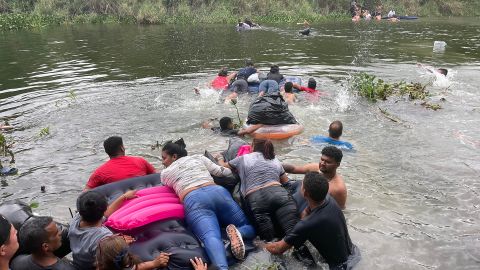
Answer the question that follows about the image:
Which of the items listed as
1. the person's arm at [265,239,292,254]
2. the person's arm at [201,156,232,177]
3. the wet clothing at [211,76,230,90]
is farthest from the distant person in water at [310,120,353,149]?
the wet clothing at [211,76,230,90]

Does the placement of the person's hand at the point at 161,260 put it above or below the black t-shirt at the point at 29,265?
below

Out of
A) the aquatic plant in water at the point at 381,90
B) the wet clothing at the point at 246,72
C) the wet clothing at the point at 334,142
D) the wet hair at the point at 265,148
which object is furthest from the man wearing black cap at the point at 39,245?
the aquatic plant in water at the point at 381,90

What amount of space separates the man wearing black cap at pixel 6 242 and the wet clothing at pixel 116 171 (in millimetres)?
2428

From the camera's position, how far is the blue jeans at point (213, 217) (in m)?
5.00

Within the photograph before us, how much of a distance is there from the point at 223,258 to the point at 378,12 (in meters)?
44.6

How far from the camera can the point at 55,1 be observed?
143ft

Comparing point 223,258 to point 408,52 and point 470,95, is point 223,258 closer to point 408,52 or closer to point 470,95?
point 470,95

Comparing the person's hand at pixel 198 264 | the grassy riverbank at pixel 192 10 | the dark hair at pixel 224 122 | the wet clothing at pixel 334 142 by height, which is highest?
the grassy riverbank at pixel 192 10

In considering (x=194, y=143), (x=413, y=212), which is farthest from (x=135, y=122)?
(x=413, y=212)

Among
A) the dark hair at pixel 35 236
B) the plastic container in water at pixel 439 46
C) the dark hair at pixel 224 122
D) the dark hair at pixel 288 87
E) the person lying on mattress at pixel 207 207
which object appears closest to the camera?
the dark hair at pixel 35 236

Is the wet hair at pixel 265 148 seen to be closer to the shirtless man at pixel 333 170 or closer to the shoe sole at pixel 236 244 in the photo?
the shirtless man at pixel 333 170

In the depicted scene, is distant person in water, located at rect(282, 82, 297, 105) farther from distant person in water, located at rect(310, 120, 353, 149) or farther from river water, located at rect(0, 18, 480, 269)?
distant person in water, located at rect(310, 120, 353, 149)

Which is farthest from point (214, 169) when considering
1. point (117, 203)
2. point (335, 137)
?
point (335, 137)

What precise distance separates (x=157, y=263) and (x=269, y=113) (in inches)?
221
